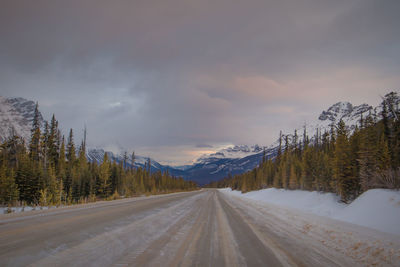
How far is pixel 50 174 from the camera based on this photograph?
102ft

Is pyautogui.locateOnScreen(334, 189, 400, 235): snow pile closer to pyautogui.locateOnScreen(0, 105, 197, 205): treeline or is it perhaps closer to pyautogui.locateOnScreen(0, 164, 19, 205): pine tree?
pyautogui.locateOnScreen(0, 105, 197, 205): treeline

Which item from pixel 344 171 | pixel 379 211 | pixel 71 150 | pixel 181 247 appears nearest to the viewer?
pixel 181 247

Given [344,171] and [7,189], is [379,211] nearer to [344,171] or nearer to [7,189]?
[344,171]

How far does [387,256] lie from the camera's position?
5.47 metres

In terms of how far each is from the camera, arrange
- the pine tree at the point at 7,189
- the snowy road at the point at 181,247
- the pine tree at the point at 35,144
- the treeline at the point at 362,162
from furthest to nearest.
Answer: the pine tree at the point at 35,144 < the pine tree at the point at 7,189 < the treeline at the point at 362,162 < the snowy road at the point at 181,247

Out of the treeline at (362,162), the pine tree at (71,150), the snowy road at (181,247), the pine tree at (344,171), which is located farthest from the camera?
the pine tree at (71,150)

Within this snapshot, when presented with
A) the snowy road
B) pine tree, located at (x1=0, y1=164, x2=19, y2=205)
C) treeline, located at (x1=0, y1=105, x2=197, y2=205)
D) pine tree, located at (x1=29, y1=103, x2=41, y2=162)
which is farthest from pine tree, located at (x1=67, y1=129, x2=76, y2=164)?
the snowy road

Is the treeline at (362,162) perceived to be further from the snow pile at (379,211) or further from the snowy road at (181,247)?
the snowy road at (181,247)

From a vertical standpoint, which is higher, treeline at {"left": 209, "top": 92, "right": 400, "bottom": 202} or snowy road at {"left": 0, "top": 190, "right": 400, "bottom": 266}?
treeline at {"left": 209, "top": 92, "right": 400, "bottom": 202}

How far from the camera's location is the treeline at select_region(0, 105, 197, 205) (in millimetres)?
27820

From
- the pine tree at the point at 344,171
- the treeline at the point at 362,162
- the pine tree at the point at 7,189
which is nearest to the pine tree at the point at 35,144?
the pine tree at the point at 7,189

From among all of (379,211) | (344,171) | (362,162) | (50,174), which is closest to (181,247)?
(379,211)

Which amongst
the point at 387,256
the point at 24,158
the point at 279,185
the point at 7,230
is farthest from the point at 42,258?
the point at 279,185

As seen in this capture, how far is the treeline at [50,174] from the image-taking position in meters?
27.8
